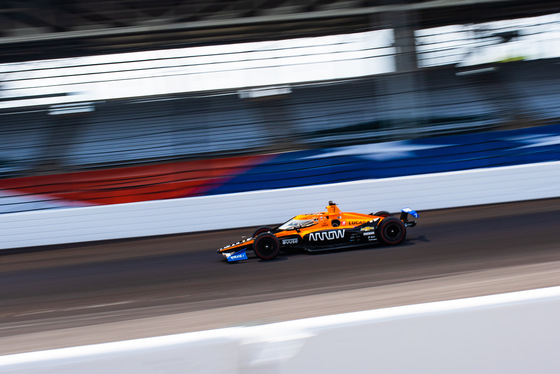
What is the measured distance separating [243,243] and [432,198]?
5056mm

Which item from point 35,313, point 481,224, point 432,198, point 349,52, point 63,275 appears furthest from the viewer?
point 349,52

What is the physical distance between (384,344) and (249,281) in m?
4.25

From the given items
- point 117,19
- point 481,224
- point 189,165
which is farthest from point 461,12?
point 117,19

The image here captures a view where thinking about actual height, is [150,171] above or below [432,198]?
above

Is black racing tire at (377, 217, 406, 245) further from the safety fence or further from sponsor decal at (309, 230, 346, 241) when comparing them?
the safety fence

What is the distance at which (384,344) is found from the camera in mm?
1953

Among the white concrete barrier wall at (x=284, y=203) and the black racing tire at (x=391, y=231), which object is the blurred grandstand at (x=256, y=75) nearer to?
the white concrete barrier wall at (x=284, y=203)

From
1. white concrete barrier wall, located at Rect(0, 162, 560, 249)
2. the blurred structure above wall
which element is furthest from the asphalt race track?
the blurred structure above wall

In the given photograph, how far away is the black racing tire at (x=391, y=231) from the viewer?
727 cm

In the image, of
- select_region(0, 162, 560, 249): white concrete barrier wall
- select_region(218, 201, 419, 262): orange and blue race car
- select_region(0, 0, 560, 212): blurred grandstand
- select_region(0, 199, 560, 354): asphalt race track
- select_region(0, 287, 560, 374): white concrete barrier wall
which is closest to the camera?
select_region(0, 287, 560, 374): white concrete barrier wall

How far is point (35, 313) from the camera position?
5.66m

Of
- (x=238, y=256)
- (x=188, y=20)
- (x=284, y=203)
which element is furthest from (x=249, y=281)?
(x=188, y=20)

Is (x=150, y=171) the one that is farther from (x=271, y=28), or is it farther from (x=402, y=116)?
(x=402, y=116)

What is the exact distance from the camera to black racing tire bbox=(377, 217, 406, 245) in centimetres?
727
